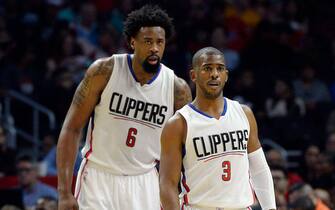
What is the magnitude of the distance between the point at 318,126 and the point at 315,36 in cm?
228

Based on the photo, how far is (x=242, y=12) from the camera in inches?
580

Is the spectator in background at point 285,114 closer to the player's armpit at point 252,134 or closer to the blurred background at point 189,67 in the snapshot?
the blurred background at point 189,67

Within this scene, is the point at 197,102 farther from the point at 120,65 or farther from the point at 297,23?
the point at 297,23

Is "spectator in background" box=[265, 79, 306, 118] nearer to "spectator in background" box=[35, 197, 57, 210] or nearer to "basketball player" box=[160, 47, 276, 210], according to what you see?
"spectator in background" box=[35, 197, 57, 210]

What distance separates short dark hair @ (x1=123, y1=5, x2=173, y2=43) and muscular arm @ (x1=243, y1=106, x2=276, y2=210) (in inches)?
38.3

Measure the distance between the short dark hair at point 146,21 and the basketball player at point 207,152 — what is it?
697 millimetres

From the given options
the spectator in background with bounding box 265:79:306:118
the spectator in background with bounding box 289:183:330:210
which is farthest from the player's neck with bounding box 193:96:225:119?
the spectator in background with bounding box 265:79:306:118

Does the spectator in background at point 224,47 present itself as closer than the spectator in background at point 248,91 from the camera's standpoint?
No

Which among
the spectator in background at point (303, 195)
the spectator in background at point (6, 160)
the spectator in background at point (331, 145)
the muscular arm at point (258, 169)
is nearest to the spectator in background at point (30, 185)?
the spectator in background at point (6, 160)

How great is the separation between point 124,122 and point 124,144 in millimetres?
174

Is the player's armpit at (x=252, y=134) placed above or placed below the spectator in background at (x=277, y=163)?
→ above

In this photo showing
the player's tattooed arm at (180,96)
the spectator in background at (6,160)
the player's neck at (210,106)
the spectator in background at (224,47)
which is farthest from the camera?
the spectator in background at (224,47)

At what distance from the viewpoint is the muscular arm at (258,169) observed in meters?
6.18

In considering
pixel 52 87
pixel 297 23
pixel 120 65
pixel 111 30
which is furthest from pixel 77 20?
pixel 120 65
